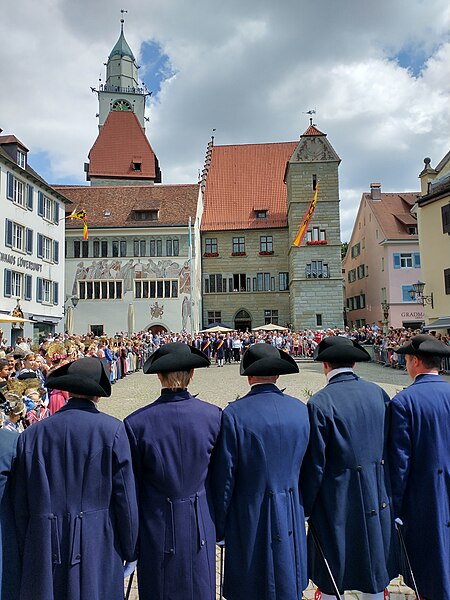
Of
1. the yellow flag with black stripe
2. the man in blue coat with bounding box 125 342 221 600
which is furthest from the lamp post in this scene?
the man in blue coat with bounding box 125 342 221 600

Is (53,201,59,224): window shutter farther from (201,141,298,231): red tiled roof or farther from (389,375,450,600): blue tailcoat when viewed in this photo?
(389,375,450,600): blue tailcoat

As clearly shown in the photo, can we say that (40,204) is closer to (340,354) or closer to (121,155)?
(121,155)

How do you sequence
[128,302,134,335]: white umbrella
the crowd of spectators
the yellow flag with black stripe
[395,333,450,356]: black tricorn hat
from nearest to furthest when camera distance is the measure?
[395,333,450,356]: black tricorn hat
the crowd of spectators
the yellow flag with black stripe
[128,302,134,335]: white umbrella

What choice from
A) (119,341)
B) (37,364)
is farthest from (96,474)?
(119,341)

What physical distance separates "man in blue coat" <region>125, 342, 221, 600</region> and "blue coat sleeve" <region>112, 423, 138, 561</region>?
0.38 feet

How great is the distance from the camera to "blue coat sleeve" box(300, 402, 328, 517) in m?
3.43

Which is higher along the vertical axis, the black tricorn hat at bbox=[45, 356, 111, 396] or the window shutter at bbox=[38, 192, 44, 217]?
the window shutter at bbox=[38, 192, 44, 217]

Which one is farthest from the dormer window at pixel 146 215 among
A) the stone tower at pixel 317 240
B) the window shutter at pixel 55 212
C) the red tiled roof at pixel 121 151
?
the red tiled roof at pixel 121 151

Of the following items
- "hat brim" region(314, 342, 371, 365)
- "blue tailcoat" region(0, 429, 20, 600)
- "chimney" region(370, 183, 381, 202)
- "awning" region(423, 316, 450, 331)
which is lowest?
"blue tailcoat" region(0, 429, 20, 600)

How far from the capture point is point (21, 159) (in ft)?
104

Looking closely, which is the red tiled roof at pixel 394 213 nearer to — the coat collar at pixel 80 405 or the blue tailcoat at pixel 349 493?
the blue tailcoat at pixel 349 493

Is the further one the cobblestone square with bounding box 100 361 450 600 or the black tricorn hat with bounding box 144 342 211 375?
the cobblestone square with bounding box 100 361 450 600

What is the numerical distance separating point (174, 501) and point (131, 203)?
4395cm

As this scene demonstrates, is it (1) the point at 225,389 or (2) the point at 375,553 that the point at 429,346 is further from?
(1) the point at 225,389
